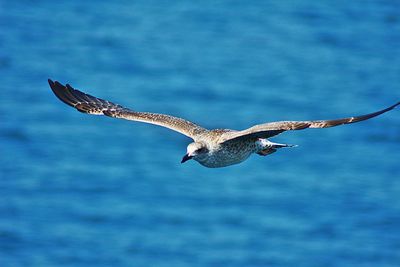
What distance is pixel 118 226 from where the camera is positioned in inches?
1075

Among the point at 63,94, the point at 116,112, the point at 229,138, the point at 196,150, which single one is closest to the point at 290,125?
the point at 229,138

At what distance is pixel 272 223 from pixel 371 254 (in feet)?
7.63

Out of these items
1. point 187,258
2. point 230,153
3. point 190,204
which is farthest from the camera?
point 190,204

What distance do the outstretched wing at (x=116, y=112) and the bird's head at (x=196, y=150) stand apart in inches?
24.1

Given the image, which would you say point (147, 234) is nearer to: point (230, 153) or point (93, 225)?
point (93, 225)

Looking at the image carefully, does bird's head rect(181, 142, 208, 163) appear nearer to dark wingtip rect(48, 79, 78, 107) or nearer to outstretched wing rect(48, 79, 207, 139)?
outstretched wing rect(48, 79, 207, 139)

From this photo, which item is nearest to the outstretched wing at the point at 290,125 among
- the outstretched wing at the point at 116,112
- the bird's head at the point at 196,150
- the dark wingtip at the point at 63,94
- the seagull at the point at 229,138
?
the seagull at the point at 229,138

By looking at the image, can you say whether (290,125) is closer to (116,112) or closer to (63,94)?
(116,112)

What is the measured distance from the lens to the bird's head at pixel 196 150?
1405 centimetres

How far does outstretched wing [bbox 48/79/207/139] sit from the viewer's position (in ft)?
50.0

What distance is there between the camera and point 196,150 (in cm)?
1410

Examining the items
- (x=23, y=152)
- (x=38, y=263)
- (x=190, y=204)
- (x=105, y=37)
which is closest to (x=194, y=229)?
(x=190, y=204)

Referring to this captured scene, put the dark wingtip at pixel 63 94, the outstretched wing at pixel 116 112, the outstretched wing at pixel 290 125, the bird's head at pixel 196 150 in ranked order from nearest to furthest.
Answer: the outstretched wing at pixel 290 125
the bird's head at pixel 196 150
the outstretched wing at pixel 116 112
the dark wingtip at pixel 63 94

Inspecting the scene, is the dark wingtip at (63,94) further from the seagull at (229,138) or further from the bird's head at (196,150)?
the bird's head at (196,150)
